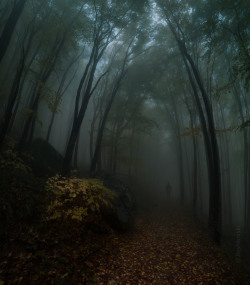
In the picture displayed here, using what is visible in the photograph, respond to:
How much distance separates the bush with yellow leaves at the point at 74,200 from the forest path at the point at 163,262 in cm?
130

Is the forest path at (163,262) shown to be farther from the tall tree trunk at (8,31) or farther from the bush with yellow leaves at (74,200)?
the tall tree trunk at (8,31)

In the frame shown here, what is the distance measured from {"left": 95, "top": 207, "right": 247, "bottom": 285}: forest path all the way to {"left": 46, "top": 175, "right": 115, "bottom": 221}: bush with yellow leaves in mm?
1296

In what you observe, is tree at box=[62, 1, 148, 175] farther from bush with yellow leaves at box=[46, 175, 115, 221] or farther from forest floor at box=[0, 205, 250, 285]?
forest floor at box=[0, 205, 250, 285]

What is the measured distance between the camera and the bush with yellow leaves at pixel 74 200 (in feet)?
14.4

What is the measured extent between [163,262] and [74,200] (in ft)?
11.1

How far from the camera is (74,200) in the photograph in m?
4.81

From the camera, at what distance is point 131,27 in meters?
10.1

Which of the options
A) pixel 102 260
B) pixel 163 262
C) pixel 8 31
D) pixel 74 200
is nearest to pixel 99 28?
pixel 8 31

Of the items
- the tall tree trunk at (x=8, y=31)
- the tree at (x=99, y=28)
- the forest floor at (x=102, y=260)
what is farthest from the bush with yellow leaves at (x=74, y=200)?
the tall tree trunk at (x=8, y=31)

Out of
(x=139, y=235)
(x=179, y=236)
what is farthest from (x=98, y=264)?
(x=179, y=236)

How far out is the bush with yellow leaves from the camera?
4387 millimetres


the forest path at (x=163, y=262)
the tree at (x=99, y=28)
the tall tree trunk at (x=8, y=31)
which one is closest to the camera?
the forest path at (x=163, y=262)

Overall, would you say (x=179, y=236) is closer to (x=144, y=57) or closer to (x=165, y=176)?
(x=144, y=57)

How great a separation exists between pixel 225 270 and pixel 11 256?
587 cm
